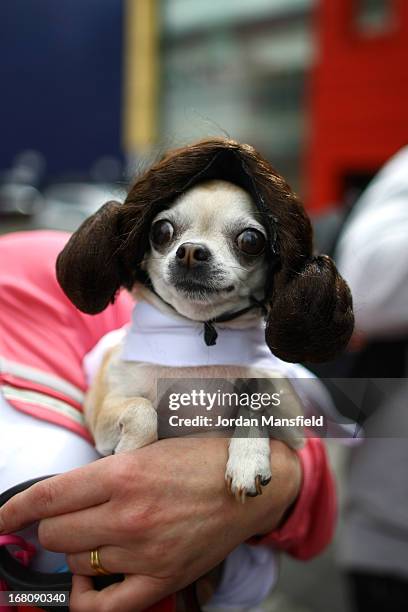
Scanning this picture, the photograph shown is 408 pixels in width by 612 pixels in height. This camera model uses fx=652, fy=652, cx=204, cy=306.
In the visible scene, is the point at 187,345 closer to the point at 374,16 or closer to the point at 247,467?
the point at 247,467

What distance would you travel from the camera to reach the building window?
6.28 metres

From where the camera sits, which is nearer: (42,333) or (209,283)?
(209,283)

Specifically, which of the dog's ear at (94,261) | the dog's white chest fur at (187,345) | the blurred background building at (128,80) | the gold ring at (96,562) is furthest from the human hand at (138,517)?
the blurred background building at (128,80)

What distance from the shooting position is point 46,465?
2.95ft

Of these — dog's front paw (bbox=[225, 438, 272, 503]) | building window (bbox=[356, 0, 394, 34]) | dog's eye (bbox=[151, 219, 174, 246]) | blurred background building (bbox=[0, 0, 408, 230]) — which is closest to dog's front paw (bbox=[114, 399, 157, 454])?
dog's front paw (bbox=[225, 438, 272, 503])

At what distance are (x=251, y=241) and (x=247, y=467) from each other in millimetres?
280

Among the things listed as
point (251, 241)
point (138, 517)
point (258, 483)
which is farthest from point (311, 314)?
point (138, 517)

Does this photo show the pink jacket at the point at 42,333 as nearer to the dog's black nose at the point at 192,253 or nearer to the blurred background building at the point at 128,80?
the dog's black nose at the point at 192,253

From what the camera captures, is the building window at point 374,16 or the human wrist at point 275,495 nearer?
the human wrist at point 275,495

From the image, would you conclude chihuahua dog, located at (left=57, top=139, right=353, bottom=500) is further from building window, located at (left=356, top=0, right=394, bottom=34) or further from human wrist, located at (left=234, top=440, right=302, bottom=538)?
building window, located at (left=356, top=0, right=394, bottom=34)

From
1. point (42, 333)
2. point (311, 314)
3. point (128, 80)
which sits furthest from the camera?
point (128, 80)

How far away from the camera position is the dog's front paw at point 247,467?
2.64 feet

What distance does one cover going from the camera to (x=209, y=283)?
80 cm

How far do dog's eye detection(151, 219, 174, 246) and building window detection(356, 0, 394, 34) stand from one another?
6309mm
